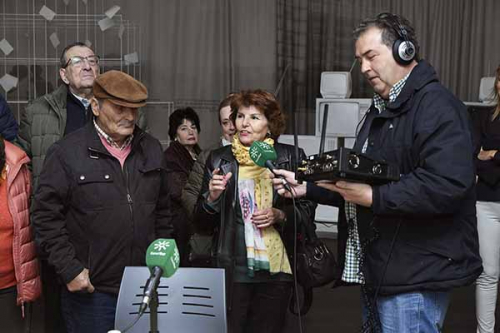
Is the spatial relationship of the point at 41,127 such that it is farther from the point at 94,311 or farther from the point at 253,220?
the point at 253,220

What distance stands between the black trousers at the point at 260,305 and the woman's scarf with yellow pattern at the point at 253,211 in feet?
0.27

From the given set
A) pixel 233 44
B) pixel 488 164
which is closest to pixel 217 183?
pixel 488 164

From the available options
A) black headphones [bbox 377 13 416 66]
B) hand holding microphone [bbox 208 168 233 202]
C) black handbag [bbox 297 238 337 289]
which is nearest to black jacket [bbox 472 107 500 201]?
black handbag [bbox 297 238 337 289]

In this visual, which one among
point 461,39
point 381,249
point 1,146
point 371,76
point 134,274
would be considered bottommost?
point 134,274

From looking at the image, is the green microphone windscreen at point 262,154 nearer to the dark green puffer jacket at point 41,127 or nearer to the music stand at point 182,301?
the music stand at point 182,301

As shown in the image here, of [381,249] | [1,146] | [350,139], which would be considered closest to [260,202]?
[381,249]

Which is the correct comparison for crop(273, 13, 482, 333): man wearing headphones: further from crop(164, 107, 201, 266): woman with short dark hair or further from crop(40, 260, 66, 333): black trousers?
crop(40, 260, 66, 333): black trousers

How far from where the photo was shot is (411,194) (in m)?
1.85

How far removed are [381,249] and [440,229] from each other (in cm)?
18

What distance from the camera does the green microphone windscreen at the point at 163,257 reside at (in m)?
1.55

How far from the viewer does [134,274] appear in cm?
237

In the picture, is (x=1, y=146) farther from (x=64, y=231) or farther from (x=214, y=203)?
(x=214, y=203)

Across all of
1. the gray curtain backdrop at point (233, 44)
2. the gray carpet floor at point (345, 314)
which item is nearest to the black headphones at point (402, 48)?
the gray carpet floor at point (345, 314)

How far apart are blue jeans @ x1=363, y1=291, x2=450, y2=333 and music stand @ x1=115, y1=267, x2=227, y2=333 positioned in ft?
2.02
